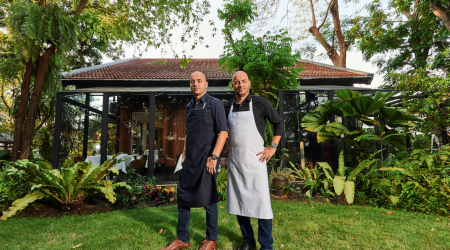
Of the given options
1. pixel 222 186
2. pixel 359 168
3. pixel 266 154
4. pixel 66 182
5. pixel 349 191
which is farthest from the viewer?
pixel 222 186

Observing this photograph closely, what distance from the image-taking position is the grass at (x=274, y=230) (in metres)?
2.58

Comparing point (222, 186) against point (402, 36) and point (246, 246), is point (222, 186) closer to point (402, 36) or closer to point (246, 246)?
point (246, 246)

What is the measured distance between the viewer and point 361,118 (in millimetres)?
4629

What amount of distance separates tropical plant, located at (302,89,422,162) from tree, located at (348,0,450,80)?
7418 millimetres

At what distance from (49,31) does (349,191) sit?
7.37 m

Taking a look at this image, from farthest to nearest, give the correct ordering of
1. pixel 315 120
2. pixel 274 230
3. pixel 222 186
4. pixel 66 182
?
pixel 315 120 < pixel 222 186 < pixel 66 182 < pixel 274 230

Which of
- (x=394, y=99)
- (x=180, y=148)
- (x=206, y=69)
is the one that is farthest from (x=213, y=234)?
(x=206, y=69)

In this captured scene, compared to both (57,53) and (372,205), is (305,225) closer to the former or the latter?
(372,205)

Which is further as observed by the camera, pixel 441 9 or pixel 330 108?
pixel 441 9

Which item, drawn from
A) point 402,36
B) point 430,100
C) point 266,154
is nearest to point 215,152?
point 266,154

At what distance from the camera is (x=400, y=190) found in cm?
397

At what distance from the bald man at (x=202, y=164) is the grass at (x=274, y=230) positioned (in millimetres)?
312

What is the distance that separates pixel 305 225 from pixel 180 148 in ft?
26.0

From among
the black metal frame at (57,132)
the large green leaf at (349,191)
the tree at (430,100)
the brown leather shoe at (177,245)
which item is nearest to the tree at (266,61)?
the large green leaf at (349,191)
